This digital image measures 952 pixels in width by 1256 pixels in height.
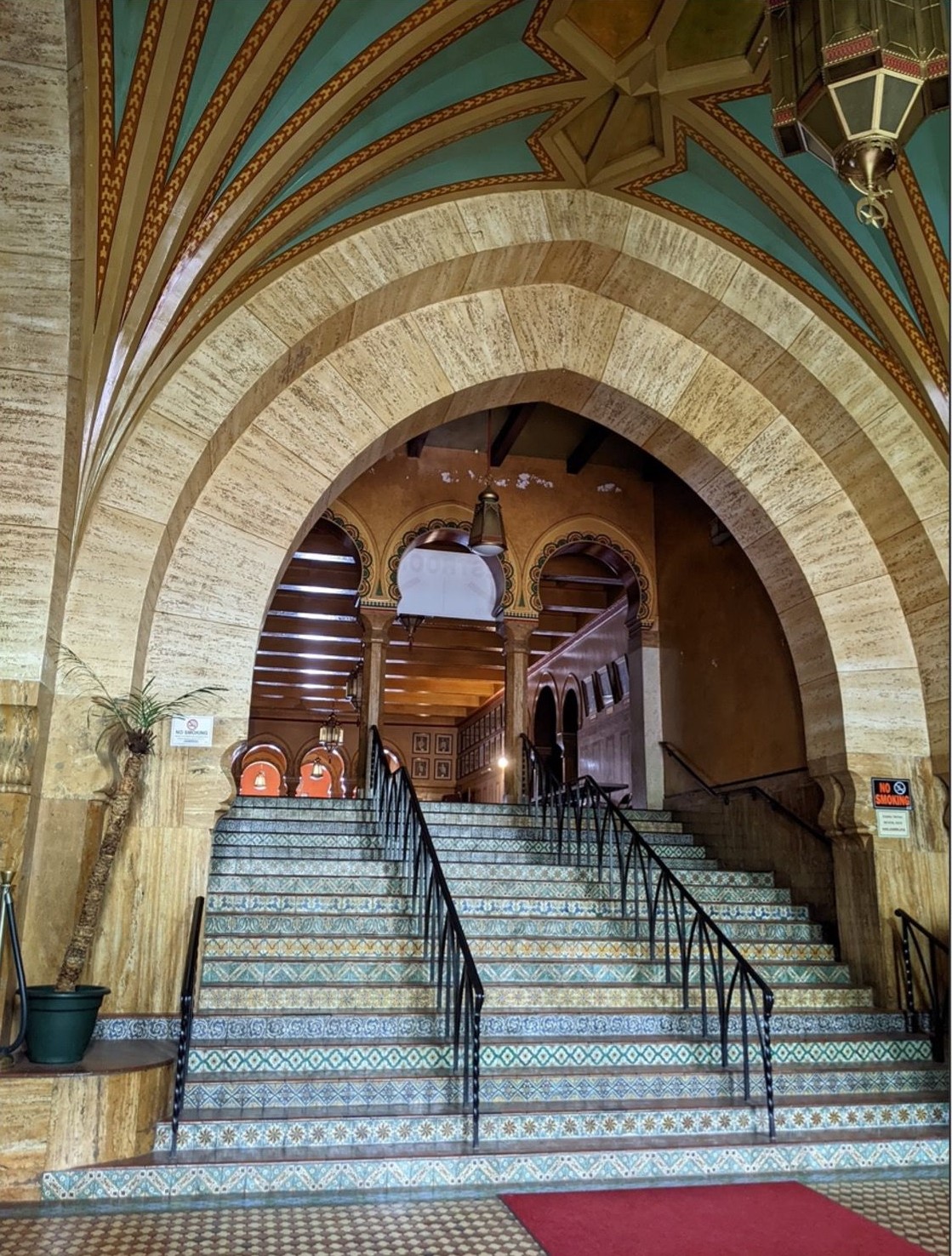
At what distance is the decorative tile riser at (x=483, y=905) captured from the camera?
6109 millimetres

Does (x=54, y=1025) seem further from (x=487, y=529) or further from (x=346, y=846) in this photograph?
(x=487, y=529)

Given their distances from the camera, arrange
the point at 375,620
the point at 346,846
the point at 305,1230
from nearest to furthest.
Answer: the point at 305,1230, the point at 346,846, the point at 375,620

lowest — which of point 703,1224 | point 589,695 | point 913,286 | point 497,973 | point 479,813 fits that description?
point 703,1224

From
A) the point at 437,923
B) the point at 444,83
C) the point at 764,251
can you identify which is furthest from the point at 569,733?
the point at 444,83

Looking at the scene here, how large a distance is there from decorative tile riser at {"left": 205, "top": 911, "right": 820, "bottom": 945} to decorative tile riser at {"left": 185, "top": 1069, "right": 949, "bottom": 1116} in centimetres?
128

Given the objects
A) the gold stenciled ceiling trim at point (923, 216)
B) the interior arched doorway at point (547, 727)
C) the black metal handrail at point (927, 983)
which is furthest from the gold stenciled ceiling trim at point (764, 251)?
the interior arched doorway at point (547, 727)

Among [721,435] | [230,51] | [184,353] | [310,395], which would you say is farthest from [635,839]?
[230,51]

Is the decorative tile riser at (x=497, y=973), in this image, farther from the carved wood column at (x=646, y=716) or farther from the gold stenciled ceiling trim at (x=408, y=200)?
the gold stenciled ceiling trim at (x=408, y=200)

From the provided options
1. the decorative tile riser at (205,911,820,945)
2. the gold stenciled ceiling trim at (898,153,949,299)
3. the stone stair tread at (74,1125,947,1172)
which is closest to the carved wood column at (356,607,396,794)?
the decorative tile riser at (205,911,820,945)

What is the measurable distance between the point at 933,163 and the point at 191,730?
16.9 feet

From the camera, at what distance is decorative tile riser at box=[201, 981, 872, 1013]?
17.2 ft

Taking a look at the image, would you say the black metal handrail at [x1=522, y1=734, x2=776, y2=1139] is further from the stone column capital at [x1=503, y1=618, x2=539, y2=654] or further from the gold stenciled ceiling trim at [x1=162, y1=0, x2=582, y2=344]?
the gold stenciled ceiling trim at [x1=162, y1=0, x2=582, y2=344]

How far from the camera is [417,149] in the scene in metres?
5.69

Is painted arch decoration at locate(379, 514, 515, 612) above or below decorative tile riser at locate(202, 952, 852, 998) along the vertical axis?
above
